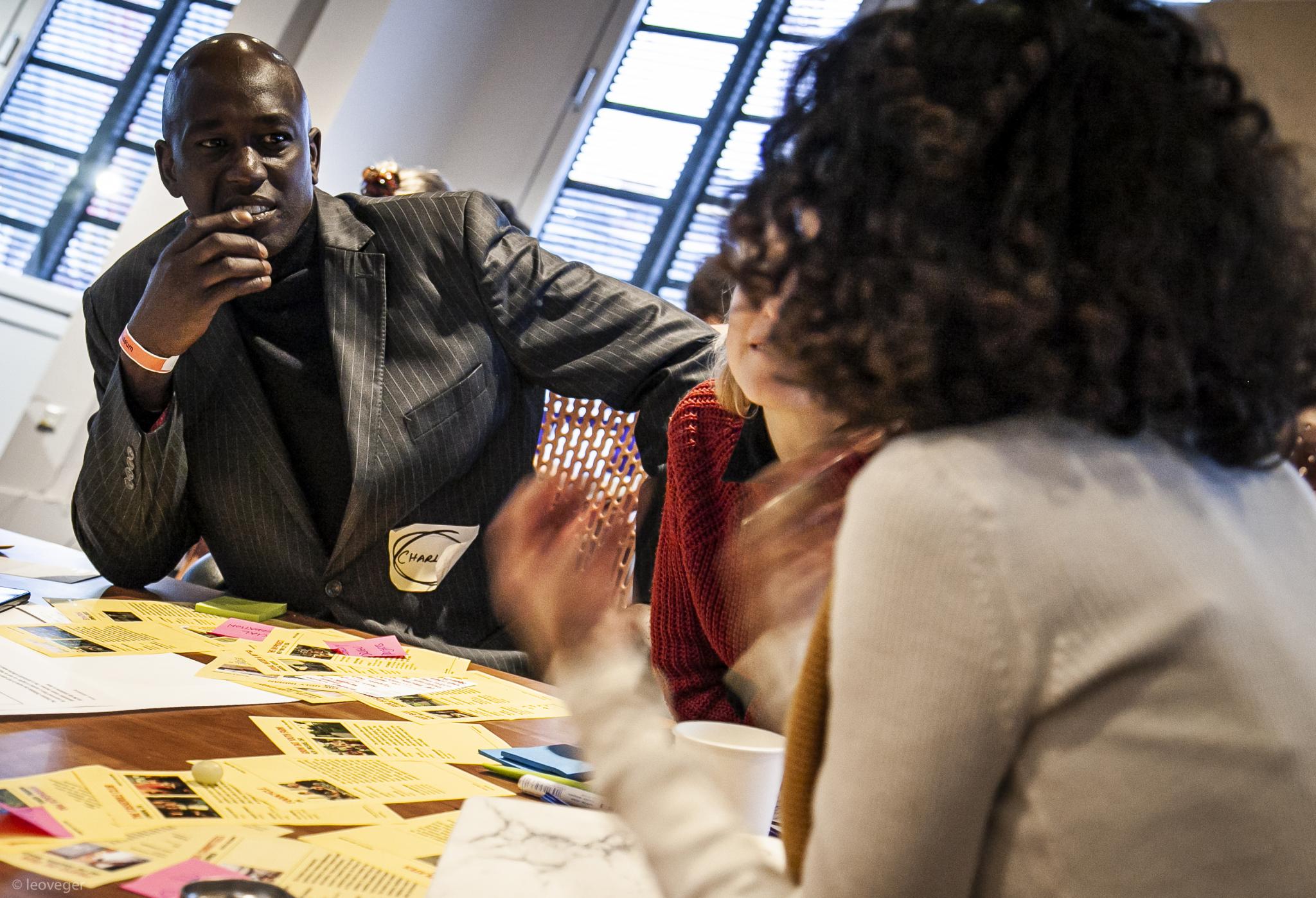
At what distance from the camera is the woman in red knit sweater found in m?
1.43

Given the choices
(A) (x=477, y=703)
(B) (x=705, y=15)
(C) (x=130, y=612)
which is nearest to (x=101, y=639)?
(C) (x=130, y=612)

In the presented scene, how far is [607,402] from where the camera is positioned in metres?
1.85

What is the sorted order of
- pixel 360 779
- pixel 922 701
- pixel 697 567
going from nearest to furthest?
pixel 922 701 → pixel 360 779 → pixel 697 567

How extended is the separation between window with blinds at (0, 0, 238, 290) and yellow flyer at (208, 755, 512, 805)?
4.11 meters

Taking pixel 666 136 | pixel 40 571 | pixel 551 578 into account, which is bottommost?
pixel 40 571

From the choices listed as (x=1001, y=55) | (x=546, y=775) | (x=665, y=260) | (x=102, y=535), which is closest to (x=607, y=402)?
(x=102, y=535)

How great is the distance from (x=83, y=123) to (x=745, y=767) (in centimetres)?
464

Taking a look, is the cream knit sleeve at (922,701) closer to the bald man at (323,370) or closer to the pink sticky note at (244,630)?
the pink sticky note at (244,630)

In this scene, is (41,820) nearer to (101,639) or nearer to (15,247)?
(101,639)

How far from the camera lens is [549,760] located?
961mm

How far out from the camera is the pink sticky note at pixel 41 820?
0.67 meters

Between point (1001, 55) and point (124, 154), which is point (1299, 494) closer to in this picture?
point (1001, 55)

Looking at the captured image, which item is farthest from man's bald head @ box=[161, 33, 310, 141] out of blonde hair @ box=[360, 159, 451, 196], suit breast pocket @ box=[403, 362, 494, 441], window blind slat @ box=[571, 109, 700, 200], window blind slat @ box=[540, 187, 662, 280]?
window blind slat @ box=[571, 109, 700, 200]

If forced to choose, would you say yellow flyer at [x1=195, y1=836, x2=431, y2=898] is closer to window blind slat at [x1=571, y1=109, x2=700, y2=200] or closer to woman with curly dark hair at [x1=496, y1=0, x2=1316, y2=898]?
woman with curly dark hair at [x1=496, y1=0, x2=1316, y2=898]
